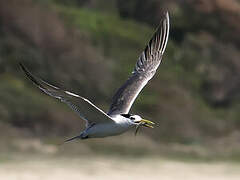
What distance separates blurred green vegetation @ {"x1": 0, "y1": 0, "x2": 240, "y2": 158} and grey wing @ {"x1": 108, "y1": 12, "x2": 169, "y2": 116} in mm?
9658

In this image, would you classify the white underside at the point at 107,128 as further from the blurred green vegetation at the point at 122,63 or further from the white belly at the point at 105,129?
the blurred green vegetation at the point at 122,63

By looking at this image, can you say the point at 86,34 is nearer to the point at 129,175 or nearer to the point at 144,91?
the point at 144,91

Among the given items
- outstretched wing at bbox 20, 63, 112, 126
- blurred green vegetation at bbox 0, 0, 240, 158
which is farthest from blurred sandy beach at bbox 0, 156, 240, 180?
outstretched wing at bbox 20, 63, 112, 126

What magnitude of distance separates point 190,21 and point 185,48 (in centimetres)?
169

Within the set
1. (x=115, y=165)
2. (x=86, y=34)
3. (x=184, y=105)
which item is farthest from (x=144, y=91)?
(x=115, y=165)

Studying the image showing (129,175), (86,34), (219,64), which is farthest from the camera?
(219,64)

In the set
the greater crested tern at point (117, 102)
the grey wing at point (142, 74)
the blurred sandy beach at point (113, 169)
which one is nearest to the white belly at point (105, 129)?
the greater crested tern at point (117, 102)

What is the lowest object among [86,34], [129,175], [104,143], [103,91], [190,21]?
[129,175]

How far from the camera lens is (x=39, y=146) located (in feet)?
69.7

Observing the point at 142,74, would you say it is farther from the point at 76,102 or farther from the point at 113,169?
the point at 113,169

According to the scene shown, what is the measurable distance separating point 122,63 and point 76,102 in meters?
17.5

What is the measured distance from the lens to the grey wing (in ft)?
37.3

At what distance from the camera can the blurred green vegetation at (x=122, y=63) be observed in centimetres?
2281

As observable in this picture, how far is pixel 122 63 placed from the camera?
27.0m
